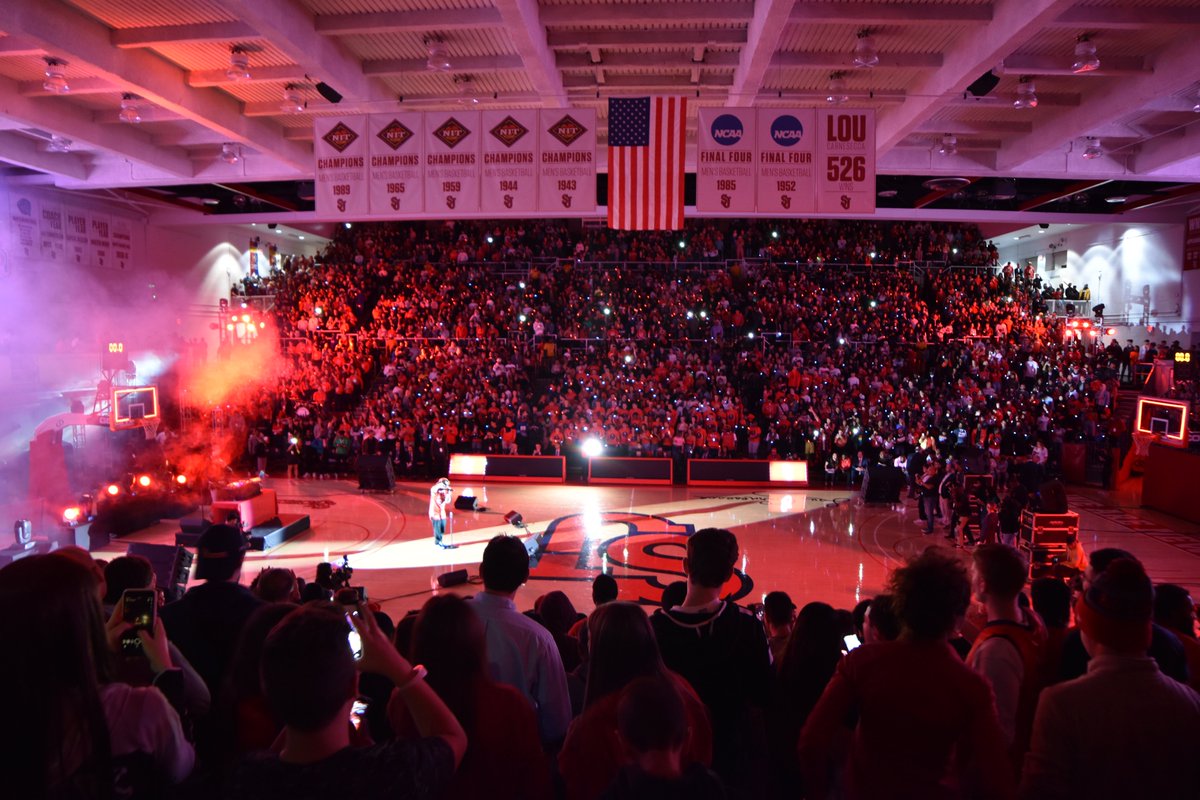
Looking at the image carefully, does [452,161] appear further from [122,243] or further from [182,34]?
[122,243]

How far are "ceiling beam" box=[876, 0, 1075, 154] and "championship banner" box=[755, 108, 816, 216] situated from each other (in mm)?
2216

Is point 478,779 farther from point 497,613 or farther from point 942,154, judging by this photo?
point 942,154

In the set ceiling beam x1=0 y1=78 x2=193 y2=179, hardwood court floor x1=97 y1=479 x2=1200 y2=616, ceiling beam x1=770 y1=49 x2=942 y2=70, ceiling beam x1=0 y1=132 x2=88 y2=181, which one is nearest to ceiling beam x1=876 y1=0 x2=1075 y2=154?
ceiling beam x1=770 y1=49 x2=942 y2=70

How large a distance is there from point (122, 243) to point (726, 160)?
764 inches

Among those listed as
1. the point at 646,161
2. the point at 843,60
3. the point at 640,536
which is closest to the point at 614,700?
the point at 646,161

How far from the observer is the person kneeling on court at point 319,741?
1.87 metres

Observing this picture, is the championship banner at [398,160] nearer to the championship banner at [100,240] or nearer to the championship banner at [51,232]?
the championship banner at [51,232]

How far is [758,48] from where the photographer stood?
31.0 feet

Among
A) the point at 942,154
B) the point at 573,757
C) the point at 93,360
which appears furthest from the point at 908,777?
the point at 93,360

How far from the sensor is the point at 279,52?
10.6m

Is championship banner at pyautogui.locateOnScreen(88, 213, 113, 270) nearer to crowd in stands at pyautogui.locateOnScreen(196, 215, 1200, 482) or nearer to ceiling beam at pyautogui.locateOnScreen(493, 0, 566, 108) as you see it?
crowd in stands at pyautogui.locateOnScreen(196, 215, 1200, 482)

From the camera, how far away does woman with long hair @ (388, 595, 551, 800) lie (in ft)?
7.89

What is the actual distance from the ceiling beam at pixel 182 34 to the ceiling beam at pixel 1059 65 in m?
10.0

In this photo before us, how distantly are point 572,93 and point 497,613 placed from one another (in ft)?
34.2
